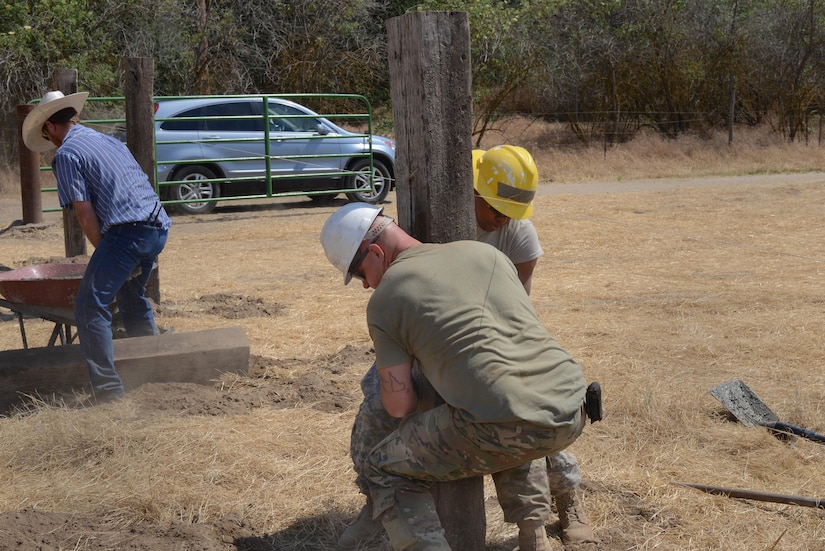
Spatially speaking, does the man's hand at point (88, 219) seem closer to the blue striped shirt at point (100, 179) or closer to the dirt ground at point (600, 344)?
the blue striped shirt at point (100, 179)

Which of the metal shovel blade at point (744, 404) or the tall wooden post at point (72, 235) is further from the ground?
the tall wooden post at point (72, 235)

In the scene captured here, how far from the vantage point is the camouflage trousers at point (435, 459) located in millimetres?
2789

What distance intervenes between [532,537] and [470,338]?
914 mm

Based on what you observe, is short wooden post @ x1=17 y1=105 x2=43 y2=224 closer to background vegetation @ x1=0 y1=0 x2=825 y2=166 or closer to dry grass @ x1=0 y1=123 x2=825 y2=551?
dry grass @ x1=0 y1=123 x2=825 y2=551

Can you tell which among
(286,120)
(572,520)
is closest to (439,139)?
(572,520)

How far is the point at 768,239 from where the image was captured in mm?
11062

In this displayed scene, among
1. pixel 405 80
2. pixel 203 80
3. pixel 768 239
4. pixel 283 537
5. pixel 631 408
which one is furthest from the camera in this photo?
pixel 203 80

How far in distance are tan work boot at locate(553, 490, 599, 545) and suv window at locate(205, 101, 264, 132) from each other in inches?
452

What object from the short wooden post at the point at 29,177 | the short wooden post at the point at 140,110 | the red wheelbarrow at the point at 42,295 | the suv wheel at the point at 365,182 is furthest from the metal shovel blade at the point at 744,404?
the suv wheel at the point at 365,182

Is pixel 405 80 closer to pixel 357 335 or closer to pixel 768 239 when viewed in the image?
pixel 357 335

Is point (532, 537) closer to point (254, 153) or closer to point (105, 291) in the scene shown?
point (105, 291)

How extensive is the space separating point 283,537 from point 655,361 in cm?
325

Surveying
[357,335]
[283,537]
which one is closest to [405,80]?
[283,537]

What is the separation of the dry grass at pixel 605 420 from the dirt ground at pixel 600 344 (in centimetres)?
2
